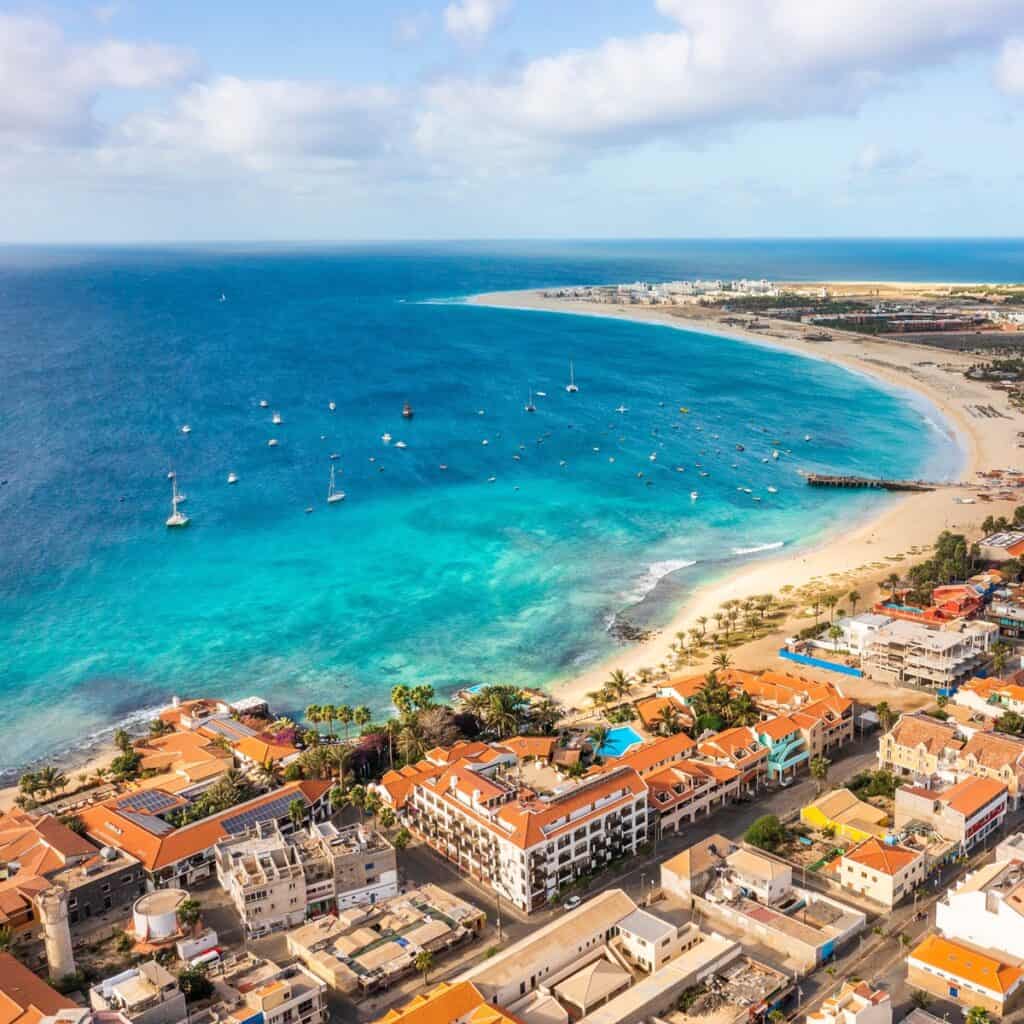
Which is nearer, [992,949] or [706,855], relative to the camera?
[992,949]

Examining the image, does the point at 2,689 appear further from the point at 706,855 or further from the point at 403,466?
the point at 403,466

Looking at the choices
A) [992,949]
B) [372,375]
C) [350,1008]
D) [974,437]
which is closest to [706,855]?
[992,949]

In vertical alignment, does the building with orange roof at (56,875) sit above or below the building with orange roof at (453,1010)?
below

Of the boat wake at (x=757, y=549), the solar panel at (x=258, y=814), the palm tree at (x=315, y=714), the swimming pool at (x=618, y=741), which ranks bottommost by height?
the solar panel at (x=258, y=814)

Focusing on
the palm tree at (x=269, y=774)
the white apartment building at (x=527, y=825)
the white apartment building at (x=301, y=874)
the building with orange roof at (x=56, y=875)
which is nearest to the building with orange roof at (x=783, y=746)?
the white apartment building at (x=527, y=825)

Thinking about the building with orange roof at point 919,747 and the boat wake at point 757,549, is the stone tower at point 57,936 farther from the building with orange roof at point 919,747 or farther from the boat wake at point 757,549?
the boat wake at point 757,549

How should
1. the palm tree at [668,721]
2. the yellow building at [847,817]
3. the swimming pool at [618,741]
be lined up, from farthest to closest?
1. the palm tree at [668,721]
2. the swimming pool at [618,741]
3. the yellow building at [847,817]

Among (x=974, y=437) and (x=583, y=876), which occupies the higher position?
(x=974, y=437)
